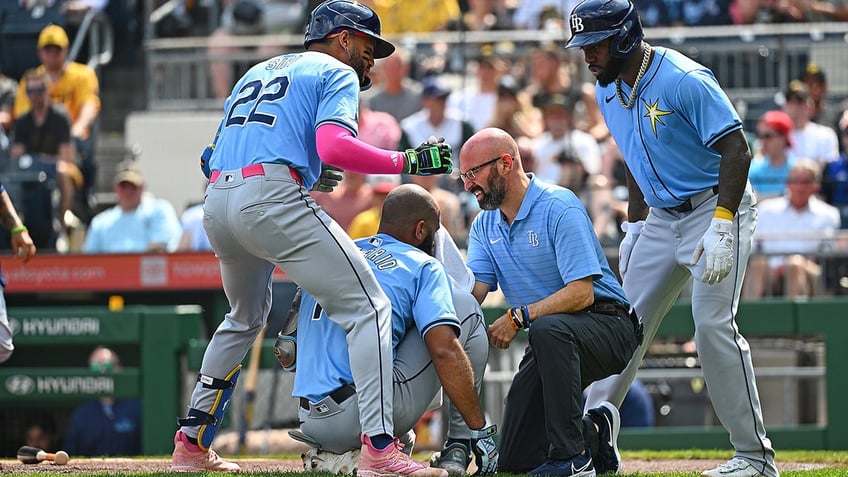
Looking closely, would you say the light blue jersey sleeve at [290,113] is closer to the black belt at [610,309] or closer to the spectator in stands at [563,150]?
the black belt at [610,309]

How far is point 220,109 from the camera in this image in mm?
13742

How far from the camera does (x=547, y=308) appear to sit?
19.2ft

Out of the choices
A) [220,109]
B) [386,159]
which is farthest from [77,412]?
[386,159]

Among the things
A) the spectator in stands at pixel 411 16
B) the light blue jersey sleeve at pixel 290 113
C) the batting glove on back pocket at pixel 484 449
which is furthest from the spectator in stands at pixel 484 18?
the batting glove on back pocket at pixel 484 449

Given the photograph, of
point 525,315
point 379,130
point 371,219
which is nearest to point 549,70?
point 379,130

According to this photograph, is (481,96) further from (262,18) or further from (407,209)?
(407,209)

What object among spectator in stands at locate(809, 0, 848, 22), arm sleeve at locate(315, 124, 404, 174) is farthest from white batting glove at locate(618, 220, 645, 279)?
spectator in stands at locate(809, 0, 848, 22)

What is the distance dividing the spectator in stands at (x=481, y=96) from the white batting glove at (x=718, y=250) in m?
7.13

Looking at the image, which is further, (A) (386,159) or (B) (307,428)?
(B) (307,428)

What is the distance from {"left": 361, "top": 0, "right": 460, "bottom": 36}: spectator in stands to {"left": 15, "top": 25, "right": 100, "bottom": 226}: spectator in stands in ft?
10.4

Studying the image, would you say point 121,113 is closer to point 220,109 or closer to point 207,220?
point 220,109

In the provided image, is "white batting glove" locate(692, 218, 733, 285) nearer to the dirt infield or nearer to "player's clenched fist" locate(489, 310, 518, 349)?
"player's clenched fist" locate(489, 310, 518, 349)

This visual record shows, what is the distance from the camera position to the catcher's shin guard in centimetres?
604

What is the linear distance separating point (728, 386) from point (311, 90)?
7.29 feet
